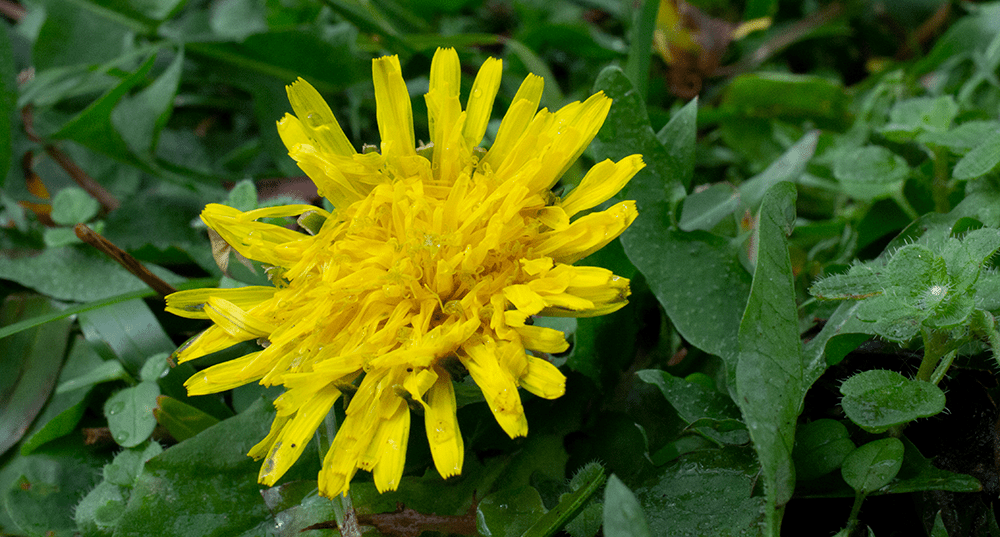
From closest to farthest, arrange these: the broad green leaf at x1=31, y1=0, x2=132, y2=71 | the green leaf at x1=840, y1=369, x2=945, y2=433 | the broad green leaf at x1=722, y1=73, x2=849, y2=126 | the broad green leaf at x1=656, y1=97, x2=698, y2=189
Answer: the green leaf at x1=840, y1=369, x2=945, y2=433
the broad green leaf at x1=656, y1=97, x2=698, y2=189
the broad green leaf at x1=722, y1=73, x2=849, y2=126
the broad green leaf at x1=31, y1=0, x2=132, y2=71

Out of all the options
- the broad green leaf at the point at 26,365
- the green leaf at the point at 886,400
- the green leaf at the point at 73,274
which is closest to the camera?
the green leaf at the point at 886,400

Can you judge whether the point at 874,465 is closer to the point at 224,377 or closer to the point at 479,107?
the point at 479,107

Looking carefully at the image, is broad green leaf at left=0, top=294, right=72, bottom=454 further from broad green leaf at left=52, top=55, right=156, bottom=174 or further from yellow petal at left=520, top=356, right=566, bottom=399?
yellow petal at left=520, top=356, right=566, bottom=399

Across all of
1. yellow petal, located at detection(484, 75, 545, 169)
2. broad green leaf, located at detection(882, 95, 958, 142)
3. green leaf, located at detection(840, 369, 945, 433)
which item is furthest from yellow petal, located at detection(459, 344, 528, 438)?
broad green leaf, located at detection(882, 95, 958, 142)

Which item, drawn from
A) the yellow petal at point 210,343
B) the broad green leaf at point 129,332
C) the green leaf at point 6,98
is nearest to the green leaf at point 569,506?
the yellow petal at point 210,343

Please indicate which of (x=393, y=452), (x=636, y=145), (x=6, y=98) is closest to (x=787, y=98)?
(x=636, y=145)

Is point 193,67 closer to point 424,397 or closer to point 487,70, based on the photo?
point 487,70

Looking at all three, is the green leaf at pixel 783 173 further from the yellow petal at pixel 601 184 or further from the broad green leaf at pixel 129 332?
the broad green leaf at pixel 129 332
